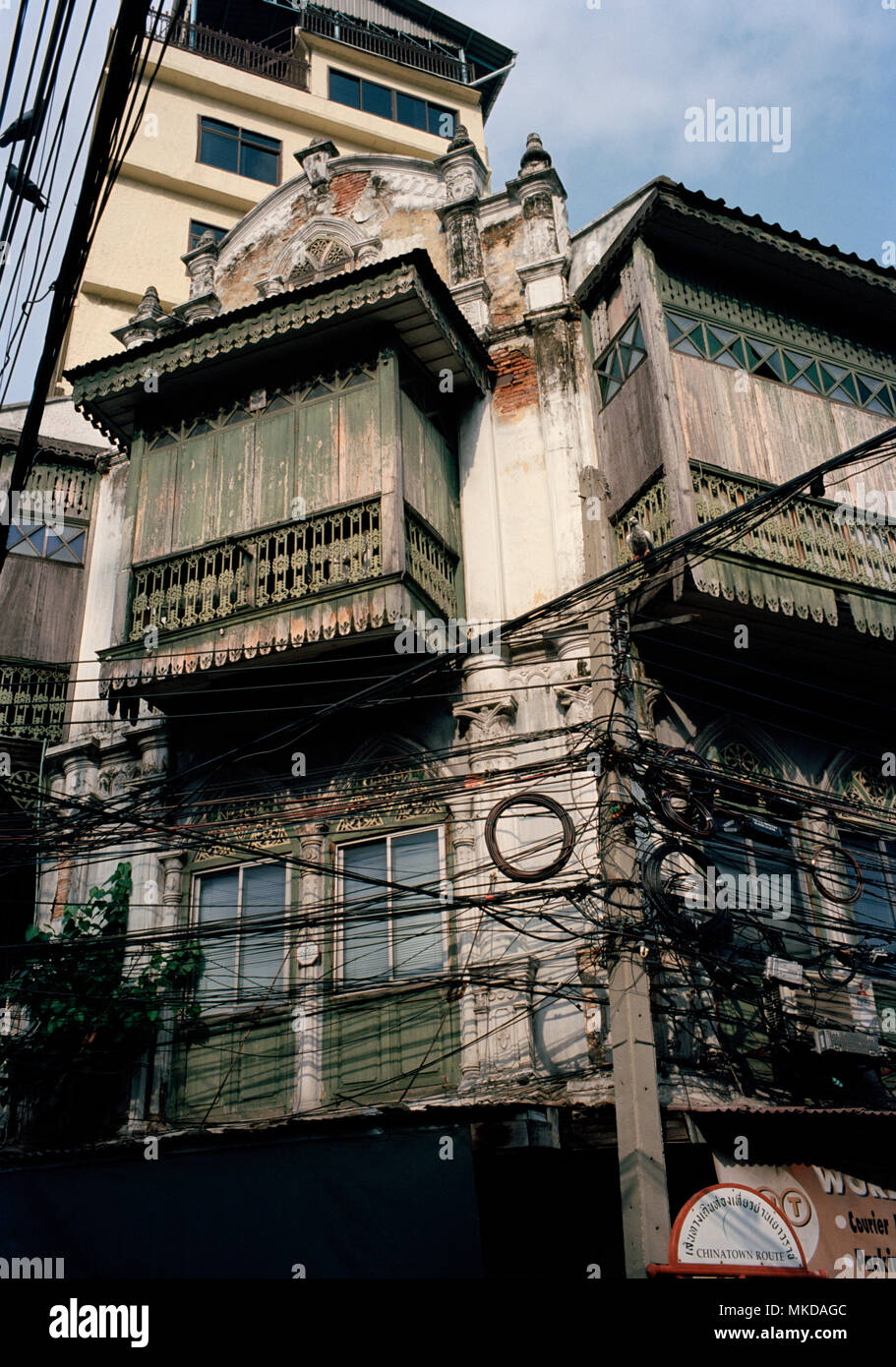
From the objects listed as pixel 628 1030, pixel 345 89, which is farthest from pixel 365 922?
pixel 345 89

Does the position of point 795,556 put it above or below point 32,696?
below

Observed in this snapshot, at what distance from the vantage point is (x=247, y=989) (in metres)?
10.6

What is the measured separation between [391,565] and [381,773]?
192 cm

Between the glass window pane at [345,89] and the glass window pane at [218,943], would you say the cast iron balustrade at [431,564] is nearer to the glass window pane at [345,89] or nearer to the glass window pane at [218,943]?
the glass window pane at [218,943]

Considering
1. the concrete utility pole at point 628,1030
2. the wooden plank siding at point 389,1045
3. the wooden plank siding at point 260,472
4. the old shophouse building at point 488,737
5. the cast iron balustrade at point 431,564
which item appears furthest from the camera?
the wooden plank siding at point 260,472

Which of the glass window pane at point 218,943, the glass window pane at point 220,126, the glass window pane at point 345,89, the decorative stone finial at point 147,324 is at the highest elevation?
the glass window pane at point 345,89

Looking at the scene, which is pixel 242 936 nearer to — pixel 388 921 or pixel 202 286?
pixel 388 921

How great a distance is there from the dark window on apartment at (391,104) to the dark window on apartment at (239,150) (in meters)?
2.00

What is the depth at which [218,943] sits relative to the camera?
10922mm

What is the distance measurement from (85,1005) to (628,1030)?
5.45 meters

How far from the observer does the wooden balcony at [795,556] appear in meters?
10.6

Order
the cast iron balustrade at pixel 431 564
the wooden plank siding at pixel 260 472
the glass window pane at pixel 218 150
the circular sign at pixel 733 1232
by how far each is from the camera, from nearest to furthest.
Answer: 1. the circular sign at pixel 733 1232
2. the cast iron balustrade at pixel 431 564
3. the wooden plank siding at pixel 260 472
4. the glass window pane at pixel 218 150

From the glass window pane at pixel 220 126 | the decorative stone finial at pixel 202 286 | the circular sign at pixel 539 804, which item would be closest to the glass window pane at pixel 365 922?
the circular sign at pixel 539 804

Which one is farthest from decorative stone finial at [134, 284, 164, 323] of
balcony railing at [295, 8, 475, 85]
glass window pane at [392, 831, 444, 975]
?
balcony railing at [295, 8, 475, 85]
